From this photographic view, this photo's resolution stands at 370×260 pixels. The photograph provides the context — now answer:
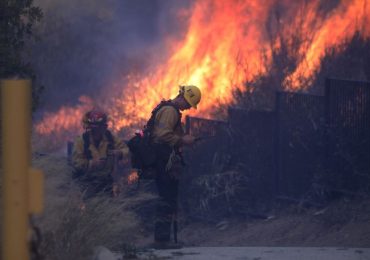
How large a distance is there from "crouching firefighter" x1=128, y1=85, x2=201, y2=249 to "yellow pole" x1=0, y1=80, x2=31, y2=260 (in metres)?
4.17

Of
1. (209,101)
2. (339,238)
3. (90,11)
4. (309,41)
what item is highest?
(90,11)

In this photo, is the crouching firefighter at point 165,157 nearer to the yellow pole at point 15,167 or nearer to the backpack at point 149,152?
the backpack at point 149,152

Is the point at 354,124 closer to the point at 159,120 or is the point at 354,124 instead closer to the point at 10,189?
the point at 159,120

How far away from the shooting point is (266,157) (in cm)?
1165

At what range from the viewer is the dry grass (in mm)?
5453

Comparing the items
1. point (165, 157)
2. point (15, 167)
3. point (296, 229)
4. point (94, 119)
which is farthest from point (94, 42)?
point (15, 167)

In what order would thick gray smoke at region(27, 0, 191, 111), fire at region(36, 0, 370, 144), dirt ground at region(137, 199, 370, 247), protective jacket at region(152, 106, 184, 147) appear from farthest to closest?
thick gray smoke at region(27, 0, 191, 111)
fire at region(36, 0, 370, 144)
dirt ground at region(137, 199, 370, 247)
protective jacket at region(152, 106, 184, 147)

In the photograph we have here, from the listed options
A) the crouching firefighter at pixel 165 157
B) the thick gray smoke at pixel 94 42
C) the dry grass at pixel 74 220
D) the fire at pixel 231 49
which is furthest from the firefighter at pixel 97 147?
the thick gray smoke at pixel 94 42

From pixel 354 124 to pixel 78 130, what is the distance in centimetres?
1070

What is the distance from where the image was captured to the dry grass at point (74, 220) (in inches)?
215

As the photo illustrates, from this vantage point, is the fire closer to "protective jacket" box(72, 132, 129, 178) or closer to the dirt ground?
the dirt ground

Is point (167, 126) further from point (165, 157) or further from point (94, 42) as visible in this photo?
point (94, 42)

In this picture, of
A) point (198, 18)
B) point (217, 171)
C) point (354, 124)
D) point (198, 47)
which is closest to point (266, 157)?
point (217, 171)

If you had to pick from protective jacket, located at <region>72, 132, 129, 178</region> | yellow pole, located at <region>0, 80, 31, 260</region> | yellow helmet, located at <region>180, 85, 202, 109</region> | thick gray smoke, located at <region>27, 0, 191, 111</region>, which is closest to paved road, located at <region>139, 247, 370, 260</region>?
yellow helmet, located at <region>180, 85, 202, 109</region>
